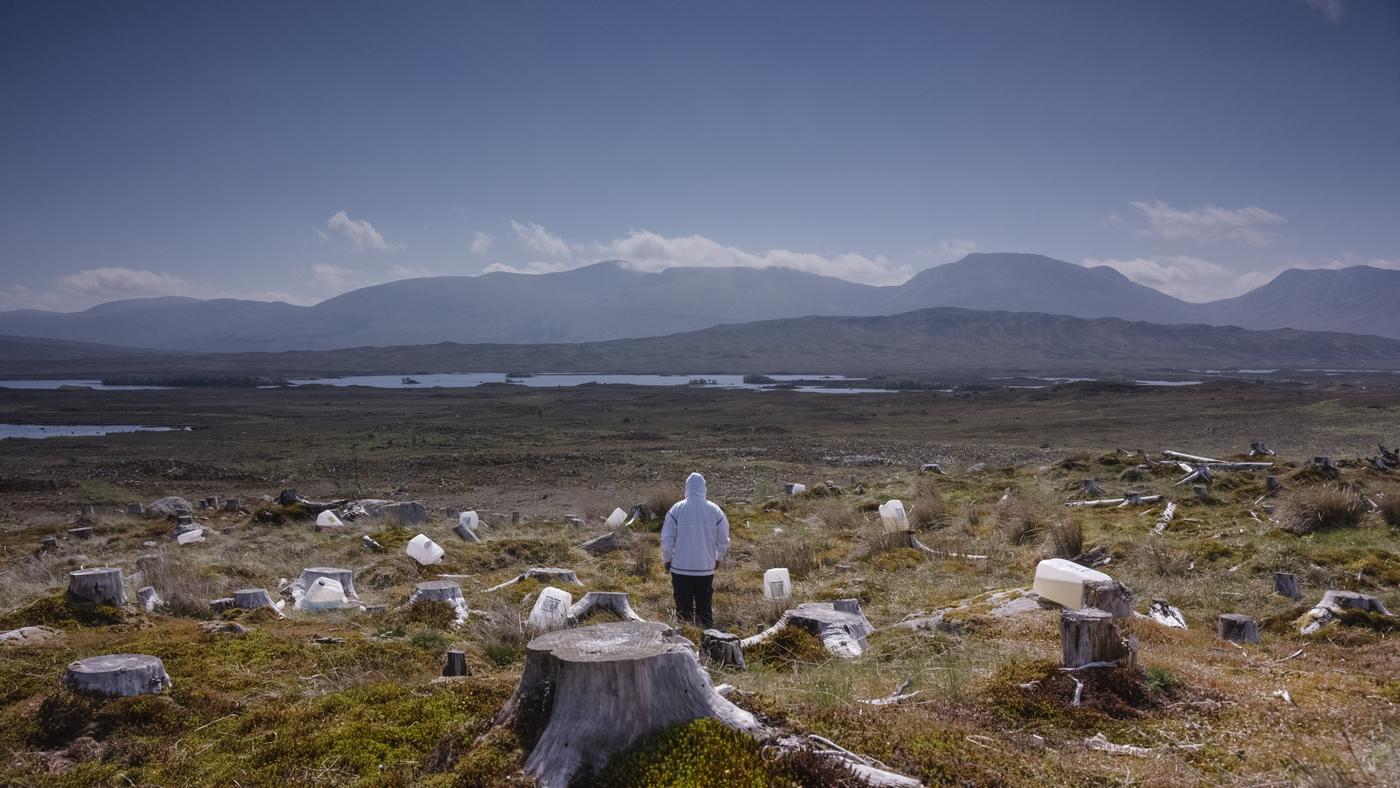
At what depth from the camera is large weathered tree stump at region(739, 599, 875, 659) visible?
6.77 meters

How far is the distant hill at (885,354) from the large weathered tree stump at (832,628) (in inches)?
5132

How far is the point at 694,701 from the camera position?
3641 mm

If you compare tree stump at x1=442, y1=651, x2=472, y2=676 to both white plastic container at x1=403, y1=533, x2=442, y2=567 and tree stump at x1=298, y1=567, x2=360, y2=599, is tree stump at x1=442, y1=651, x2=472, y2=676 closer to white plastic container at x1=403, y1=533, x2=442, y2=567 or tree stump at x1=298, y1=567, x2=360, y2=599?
tree stump at x1=298, y1=567, x2=360, y2=599

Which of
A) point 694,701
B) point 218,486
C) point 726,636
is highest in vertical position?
point 694,701

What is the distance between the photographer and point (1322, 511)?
40.5 feet

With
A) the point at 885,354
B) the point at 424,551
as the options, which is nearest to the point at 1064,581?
the point at 424,551

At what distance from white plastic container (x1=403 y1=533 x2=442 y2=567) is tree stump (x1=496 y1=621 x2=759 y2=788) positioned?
349 inches

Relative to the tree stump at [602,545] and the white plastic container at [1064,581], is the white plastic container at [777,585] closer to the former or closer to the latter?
the white plastic container at [1064,581]

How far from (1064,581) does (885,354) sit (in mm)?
171570

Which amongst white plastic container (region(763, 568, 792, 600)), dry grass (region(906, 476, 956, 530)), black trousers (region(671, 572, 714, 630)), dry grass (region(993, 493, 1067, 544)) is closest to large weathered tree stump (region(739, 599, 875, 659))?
black trousers (region(671, 572, 714, 630))

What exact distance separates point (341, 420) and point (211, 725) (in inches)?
2059

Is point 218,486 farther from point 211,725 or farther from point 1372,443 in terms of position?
point 1372,443

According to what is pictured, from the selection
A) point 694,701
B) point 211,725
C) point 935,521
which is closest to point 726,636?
point 694,701

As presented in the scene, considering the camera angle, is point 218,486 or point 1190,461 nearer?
point 1190,461
